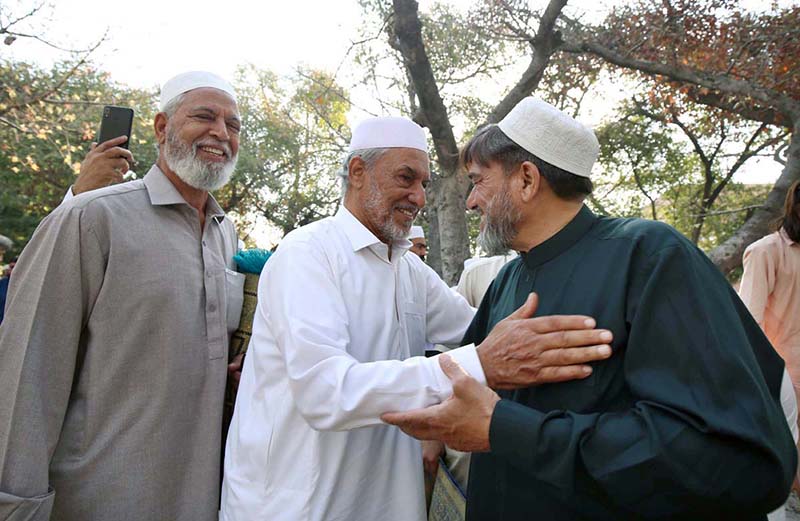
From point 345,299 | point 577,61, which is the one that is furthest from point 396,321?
point 577,61

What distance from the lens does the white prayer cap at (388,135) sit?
2.55 m

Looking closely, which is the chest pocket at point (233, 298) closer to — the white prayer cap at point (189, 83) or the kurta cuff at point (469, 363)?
the white prayer cap at point (189, 83)

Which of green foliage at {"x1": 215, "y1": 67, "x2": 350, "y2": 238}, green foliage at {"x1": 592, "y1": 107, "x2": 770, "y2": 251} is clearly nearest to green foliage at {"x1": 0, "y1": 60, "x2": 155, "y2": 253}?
green foliage at {"x1": 215, "y1": 67, "x2": 350, "y2": 238}

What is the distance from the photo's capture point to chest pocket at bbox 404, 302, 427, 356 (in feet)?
8.42

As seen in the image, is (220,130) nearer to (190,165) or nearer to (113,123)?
(190,165)

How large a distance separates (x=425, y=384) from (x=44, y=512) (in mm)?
1353

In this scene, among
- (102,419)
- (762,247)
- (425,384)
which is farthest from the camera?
(762,247)

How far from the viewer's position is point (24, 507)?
1902mm

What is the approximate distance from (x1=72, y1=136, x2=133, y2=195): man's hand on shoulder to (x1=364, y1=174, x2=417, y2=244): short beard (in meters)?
1.27

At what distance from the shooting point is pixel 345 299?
2.26 metres

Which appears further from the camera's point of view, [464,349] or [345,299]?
[345,299]

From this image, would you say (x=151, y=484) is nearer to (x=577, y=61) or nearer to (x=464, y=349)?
(x=464, y=349)

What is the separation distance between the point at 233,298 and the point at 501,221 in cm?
130

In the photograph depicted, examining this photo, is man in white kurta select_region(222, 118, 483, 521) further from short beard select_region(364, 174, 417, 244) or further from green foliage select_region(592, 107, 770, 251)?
green foliage select_region(592, 107, 770, 251)
